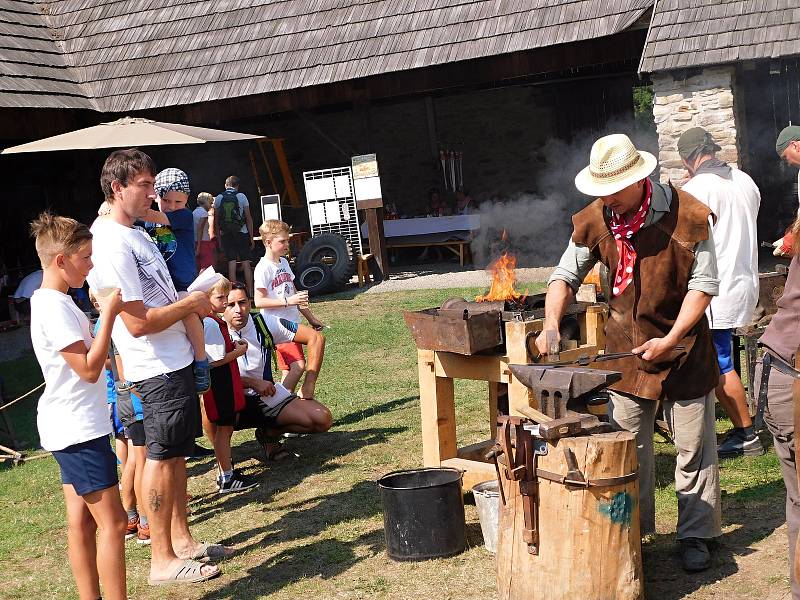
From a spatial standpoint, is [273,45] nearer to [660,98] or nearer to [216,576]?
[660,98]

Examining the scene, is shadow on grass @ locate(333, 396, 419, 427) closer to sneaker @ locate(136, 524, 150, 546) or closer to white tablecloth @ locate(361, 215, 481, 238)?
sneaker @ locate(136, 524, 150, 546)

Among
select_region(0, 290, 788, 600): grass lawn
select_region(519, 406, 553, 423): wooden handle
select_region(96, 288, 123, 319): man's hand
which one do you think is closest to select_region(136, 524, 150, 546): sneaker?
select_region(0, 290, 788, 600): grass lawn

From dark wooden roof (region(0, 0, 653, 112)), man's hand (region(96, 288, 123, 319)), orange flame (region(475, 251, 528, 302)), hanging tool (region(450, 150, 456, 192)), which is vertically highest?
dark wooden roof (region(0, 0, 653, 112))

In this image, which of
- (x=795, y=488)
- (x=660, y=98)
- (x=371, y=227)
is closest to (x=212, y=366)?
(x=795, y=488)

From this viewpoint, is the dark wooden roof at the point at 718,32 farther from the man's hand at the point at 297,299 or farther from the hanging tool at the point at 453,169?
the man's hand at the point at 297,299

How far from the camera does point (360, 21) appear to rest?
49.6ft

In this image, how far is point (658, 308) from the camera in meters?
4.42

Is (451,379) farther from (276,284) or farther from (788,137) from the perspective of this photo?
(788,137)

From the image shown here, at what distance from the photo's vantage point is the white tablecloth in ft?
54.3

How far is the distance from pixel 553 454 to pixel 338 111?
15.5 meters

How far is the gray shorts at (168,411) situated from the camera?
4.67m

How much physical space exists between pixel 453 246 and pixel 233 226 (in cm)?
408

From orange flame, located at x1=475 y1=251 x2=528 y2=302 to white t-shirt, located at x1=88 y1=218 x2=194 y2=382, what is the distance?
68.5 inches

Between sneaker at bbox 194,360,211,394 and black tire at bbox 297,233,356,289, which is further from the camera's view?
black tire at bbox 297,233,356,289
